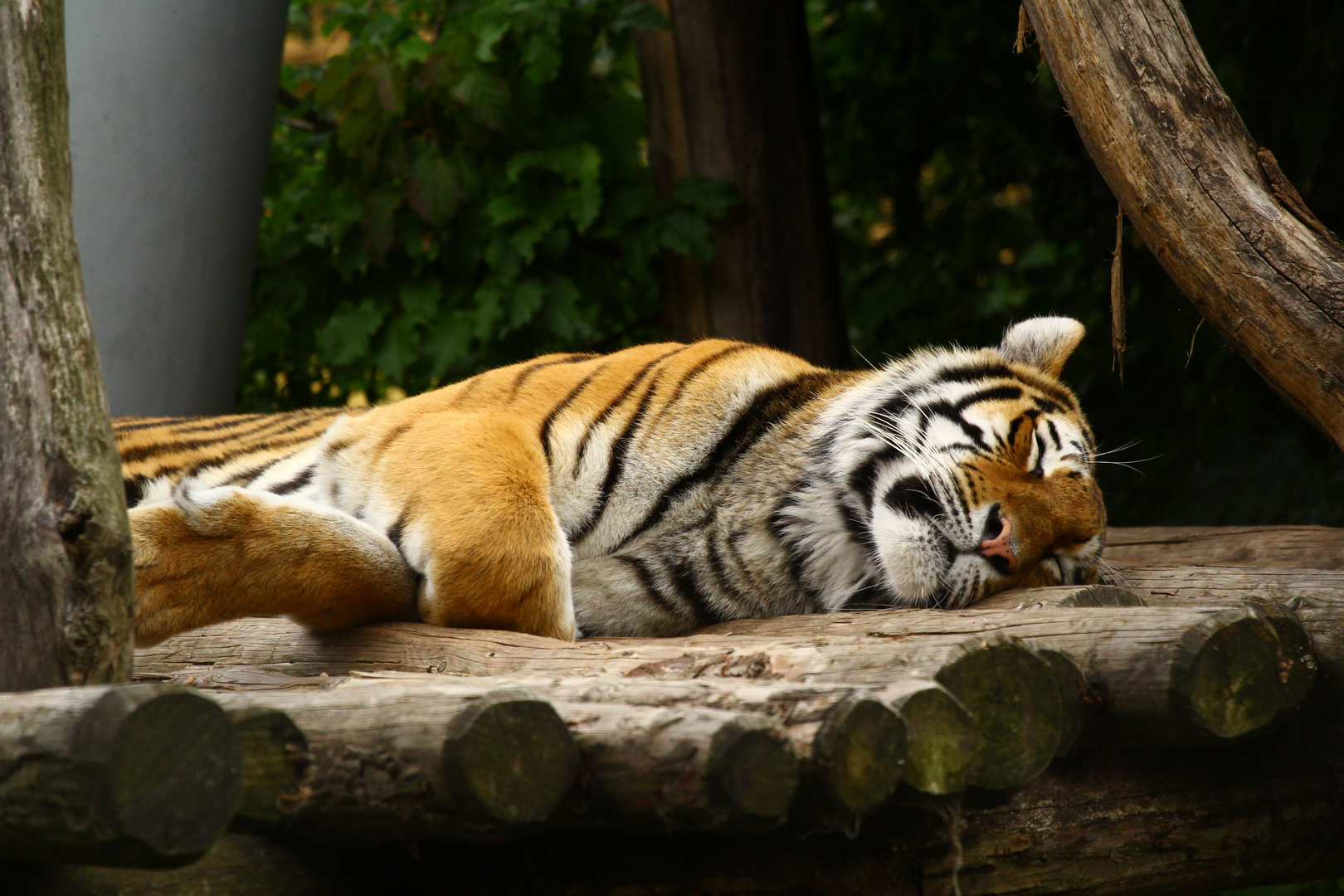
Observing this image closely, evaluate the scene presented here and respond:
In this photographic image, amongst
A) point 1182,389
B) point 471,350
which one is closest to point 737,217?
point 471,350

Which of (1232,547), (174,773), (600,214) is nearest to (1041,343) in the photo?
(1232,547)

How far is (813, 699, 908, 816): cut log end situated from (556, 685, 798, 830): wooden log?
4cm

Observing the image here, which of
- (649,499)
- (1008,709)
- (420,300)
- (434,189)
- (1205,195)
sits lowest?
(1008,709)

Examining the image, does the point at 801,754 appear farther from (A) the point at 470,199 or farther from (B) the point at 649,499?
(A) the point at 470,199

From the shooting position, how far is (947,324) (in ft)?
15.7

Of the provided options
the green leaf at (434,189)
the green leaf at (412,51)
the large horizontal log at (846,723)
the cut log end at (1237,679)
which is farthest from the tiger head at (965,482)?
the green leaf at (412,51)

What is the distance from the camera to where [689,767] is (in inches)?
48.9

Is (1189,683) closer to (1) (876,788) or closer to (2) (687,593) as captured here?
(1) (876,788)

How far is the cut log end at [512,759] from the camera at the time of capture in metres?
1.22

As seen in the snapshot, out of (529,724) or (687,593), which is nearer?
(529,724)

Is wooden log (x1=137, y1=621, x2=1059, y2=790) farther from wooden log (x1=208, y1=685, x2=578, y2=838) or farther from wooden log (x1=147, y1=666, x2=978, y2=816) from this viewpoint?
wooden log (x1=208, y1=685, x2=578, y2=838)

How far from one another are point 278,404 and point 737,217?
1.81 metres

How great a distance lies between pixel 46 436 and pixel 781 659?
3.12 ft

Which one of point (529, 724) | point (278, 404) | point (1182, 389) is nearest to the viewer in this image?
point (529, 724)
